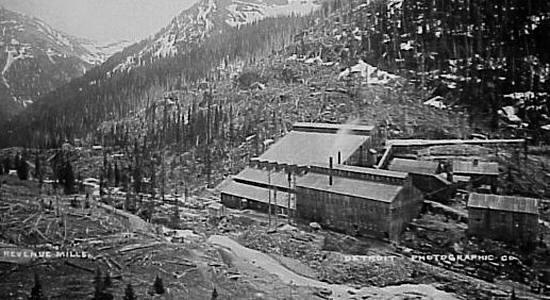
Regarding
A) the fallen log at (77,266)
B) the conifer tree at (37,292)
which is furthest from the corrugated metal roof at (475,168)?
the conifer tree at (37,292)

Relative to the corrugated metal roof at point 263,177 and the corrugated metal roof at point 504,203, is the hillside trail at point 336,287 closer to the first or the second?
the corrugated metal roof at point 263,177

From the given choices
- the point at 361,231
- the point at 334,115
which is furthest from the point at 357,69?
the point at 361,231

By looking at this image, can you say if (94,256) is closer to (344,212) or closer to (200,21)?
(344,212)

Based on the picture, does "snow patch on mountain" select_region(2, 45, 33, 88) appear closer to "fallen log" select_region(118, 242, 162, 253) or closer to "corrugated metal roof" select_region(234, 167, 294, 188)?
"fallen log" select_region(118, 242, 162, 253)

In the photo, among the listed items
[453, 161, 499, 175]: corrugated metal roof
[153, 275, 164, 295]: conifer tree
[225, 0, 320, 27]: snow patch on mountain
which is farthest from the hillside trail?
[225, 0, 320, 27]: snow patch on mountain

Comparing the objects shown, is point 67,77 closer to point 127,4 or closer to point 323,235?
point 127,4

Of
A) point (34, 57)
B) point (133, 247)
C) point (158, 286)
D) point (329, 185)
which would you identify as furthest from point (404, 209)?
point (34, 57)

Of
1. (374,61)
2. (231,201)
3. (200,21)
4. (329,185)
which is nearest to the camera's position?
(329,185)
